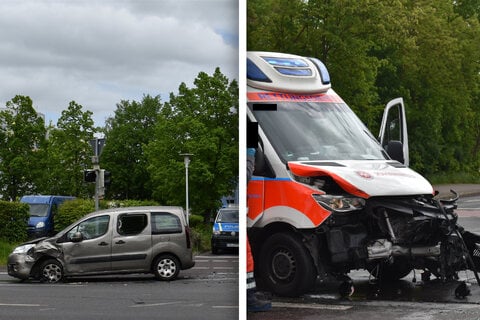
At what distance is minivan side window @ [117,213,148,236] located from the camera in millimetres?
4582

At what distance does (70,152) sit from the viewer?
4.20 meters

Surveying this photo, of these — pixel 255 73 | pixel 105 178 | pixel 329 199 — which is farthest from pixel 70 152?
pixel 329 199

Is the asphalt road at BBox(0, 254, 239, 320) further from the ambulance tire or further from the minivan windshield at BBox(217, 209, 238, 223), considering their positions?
the ambulance tire

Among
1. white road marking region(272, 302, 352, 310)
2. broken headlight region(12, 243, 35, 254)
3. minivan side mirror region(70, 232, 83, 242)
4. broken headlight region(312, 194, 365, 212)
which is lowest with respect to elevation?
white road marking region(272, 302, 352, 310)

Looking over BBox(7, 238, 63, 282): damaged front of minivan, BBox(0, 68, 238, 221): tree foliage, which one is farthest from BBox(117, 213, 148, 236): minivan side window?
BBox(7, 238, 63, 282): damaged front of minivan

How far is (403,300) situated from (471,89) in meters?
0.86

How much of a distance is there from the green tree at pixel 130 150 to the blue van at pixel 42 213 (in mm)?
652

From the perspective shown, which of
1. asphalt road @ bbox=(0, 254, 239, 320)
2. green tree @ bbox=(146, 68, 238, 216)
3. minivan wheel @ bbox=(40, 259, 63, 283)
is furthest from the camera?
minivan wheel @ bbox=(40, 259, 63, 283)

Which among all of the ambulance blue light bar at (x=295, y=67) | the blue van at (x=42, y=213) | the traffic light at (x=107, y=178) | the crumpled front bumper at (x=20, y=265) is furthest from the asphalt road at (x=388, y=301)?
the crumpled front bumper at (x=20, y=265)

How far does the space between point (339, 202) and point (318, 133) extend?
0.26 metres

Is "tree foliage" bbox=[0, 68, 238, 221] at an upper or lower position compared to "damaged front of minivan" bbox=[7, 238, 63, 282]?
upper

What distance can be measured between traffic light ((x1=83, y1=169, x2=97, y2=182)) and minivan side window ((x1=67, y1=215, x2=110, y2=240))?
1.25 ft

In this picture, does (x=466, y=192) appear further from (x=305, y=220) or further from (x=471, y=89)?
(x=305, y=220)

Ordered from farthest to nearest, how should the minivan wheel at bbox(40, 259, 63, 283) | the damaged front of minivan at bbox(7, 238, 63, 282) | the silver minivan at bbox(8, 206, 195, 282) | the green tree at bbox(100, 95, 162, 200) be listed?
the minivan wheel at bbox(40, 259, 63, 283) → the damaged front of minivan at bbox(7, 238, 63, 282) → the silver minivan at bbox(8, 206, 195, 282) → the green tree at bbox(100, 95, 162, 200)
